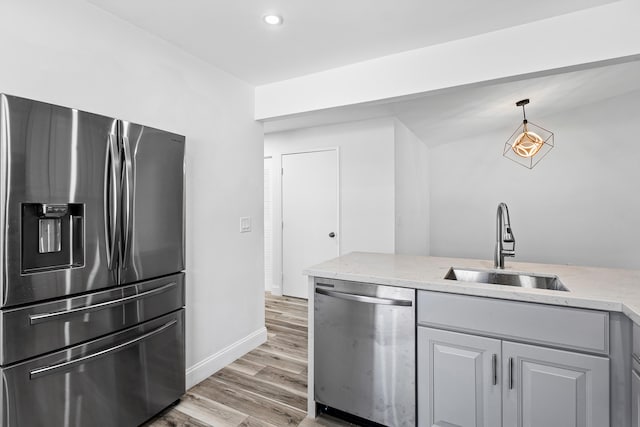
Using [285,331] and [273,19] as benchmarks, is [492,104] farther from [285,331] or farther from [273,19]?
[285,331]

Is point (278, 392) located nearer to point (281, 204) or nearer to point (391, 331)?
point (391, 331)

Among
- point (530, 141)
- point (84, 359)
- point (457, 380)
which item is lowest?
point (457, 380)

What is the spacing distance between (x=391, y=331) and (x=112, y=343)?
4.84 feet

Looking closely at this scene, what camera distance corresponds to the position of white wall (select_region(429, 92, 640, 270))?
471 cm

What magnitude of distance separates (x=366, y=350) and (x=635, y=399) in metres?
1.14

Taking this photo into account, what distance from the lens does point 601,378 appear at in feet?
4.36

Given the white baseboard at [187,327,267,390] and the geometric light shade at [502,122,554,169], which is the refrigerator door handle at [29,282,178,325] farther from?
the geometric light shade at [502,122,554,169]

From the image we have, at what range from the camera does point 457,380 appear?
159 centimetres

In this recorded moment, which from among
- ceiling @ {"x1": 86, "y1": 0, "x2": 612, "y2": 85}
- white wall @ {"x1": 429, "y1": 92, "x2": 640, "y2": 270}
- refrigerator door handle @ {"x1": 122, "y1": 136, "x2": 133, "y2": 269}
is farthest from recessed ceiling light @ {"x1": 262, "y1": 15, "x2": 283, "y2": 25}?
white wall @ {"x1": 429, "y1": 92, "x2": 640, "y2": 270}

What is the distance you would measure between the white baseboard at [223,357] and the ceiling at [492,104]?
212 centimetres

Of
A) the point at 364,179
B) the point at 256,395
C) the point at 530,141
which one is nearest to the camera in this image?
the point at 256,395

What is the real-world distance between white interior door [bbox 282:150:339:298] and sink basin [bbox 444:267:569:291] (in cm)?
229

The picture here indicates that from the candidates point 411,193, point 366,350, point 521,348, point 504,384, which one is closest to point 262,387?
point 366,350

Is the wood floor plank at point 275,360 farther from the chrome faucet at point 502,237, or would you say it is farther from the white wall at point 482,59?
the white wall at point 482,59
